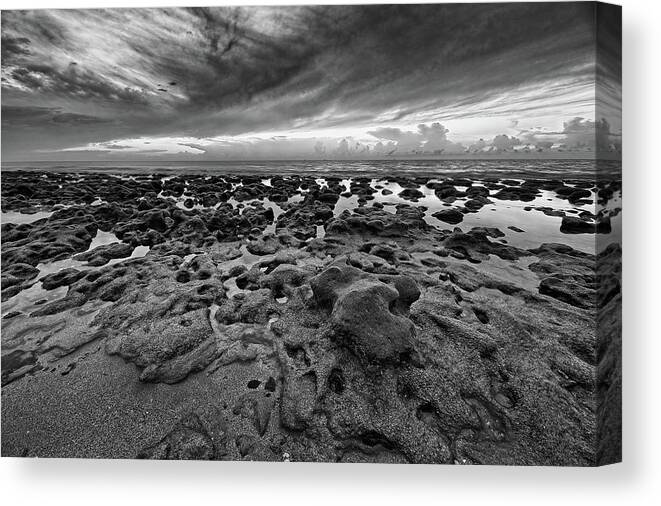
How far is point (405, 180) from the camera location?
192 inches

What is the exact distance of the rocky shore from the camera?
7.59 ft

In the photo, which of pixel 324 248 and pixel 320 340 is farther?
pixel 324 248

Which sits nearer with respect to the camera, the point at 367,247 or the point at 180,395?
the point at 180,395

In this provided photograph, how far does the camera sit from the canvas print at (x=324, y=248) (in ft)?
7.82

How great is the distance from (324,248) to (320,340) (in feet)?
6.29

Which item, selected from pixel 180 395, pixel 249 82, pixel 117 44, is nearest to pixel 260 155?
pixel 249 82

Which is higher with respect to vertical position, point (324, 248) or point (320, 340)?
point (324, 248)

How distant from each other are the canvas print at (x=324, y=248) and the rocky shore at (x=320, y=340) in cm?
2

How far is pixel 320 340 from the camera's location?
2.87m

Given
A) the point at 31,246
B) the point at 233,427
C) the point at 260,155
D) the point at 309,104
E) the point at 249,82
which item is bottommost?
the point at 233,427

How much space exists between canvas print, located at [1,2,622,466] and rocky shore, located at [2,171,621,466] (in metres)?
0.02

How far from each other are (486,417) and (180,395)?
281cm

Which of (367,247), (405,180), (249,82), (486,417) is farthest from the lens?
(405,180)

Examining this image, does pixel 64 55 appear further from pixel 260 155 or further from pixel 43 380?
pixel 43 380
